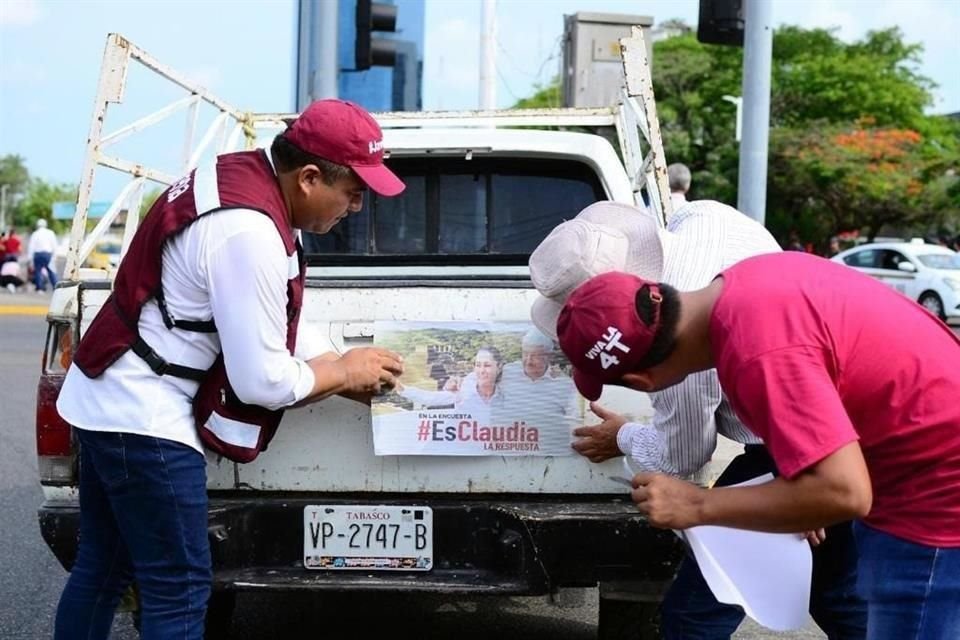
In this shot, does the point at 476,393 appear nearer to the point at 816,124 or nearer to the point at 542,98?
the point at 816,124

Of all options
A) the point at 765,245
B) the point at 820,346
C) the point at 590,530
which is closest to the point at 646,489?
the point at 820,346

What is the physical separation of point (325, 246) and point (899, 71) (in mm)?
42844

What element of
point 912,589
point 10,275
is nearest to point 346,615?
point 912,589

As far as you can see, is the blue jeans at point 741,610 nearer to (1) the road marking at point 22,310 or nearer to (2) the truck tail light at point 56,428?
(2) the truck tail light at point 56,428

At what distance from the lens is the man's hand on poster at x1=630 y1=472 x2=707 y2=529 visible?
234 cm

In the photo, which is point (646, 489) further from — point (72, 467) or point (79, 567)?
point (72, 467)

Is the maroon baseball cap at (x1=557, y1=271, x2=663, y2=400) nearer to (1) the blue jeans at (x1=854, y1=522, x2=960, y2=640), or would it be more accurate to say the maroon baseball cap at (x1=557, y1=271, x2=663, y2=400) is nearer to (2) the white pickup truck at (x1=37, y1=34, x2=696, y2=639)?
(1) the blue jeans at (x1=854, y1=522, x2=960, y2=640)

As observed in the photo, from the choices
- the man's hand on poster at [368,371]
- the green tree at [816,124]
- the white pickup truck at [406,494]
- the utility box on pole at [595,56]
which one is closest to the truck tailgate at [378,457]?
the white pickup truck at [406,494]

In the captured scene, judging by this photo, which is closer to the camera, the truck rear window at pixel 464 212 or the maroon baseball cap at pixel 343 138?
the maroon baseball cap at pixel 343 138

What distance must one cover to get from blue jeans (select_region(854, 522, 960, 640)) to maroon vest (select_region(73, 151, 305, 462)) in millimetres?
1542

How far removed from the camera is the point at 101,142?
467 cm

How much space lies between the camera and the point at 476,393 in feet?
12.0

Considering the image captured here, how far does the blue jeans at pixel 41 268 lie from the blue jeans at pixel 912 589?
954 inches

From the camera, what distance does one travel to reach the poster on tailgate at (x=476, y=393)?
12.0ft
